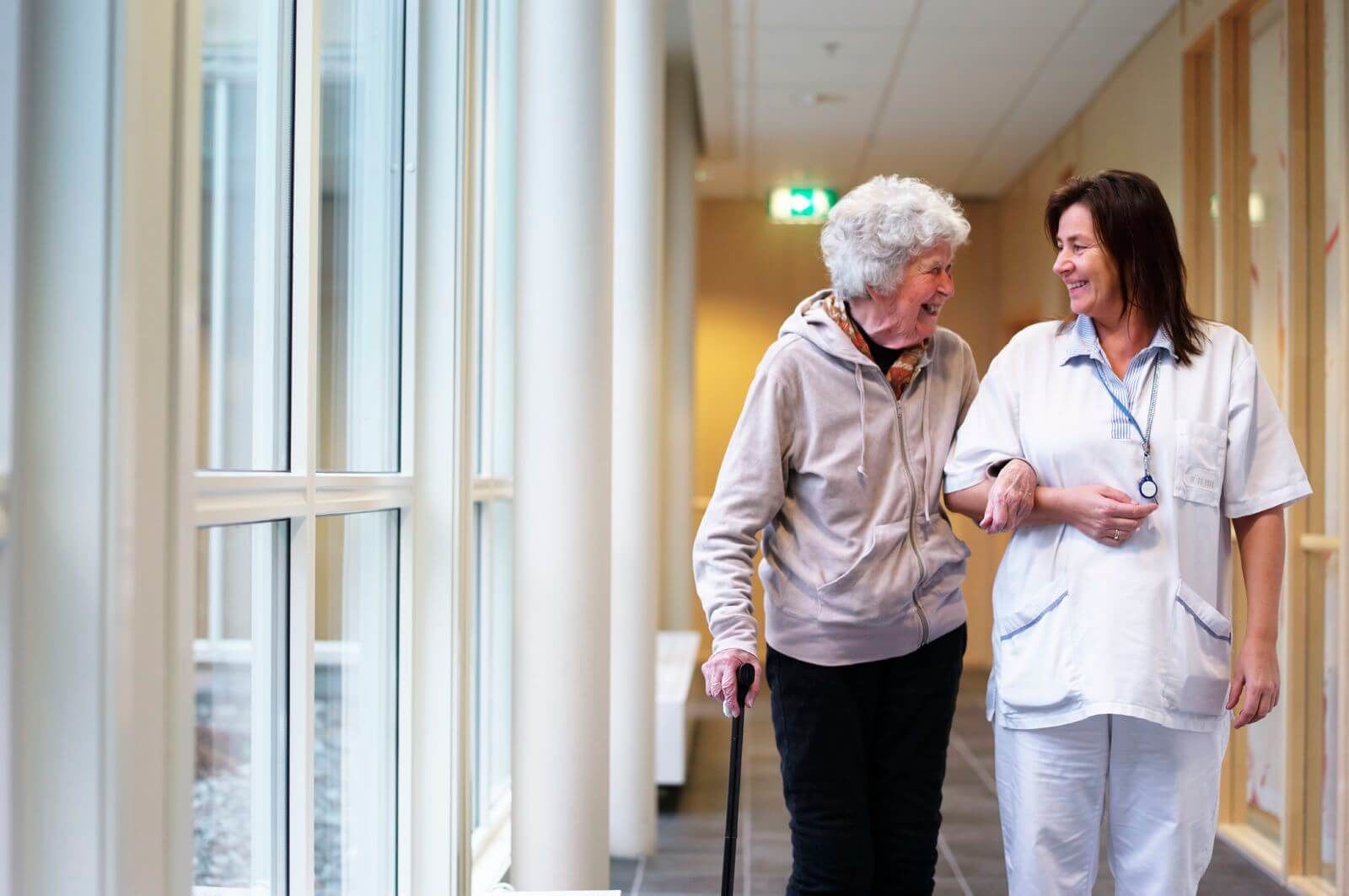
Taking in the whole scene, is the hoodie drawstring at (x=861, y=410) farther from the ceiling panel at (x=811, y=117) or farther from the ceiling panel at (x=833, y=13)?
the ceiling panel at (x=811, y=117)

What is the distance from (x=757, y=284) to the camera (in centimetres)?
809

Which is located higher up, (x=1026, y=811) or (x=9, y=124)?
(x=9, y=124)

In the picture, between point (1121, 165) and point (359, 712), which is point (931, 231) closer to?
point (359, 712)

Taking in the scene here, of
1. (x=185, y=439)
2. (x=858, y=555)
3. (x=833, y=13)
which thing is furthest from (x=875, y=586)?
(x=833, y=13)

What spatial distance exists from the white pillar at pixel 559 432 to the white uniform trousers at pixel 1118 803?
1.02 meters

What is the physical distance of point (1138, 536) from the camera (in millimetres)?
1736

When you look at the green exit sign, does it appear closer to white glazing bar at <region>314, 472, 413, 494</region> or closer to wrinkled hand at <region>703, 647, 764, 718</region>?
white glazing bar at <region>314, 472, 413, 494</region>

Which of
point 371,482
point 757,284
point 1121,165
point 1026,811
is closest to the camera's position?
point 1026,811

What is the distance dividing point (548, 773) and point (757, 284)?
231 inches

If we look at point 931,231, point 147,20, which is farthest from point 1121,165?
point 147,20

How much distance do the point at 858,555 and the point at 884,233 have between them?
20.1 inches

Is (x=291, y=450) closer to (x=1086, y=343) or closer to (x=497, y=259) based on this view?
(x=1086, y=343)

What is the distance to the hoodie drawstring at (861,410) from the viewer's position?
1922mm

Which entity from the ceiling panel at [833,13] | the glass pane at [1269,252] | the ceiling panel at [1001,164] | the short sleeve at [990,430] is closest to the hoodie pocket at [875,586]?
the short sleeve at [990,430]
